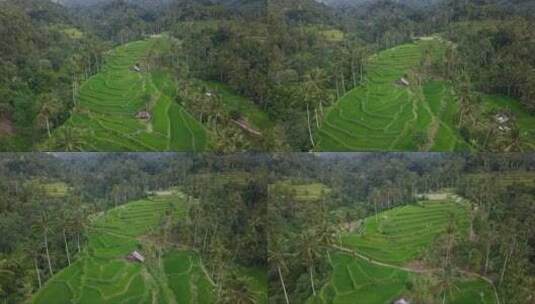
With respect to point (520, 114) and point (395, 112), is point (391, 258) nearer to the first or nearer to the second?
point (395, 112)

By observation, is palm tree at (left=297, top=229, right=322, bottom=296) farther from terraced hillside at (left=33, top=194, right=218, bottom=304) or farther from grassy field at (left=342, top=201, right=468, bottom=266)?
terraced hillside at (left=33, top=194, right=218, bottom=304)

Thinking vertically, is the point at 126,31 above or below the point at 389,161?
above

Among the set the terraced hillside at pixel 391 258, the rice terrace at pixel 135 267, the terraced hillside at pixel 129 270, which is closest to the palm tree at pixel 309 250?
the terraced hillside at pixel 391 258

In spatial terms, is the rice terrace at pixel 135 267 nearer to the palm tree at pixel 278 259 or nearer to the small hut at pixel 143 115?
the palm tree at pixel 278 259

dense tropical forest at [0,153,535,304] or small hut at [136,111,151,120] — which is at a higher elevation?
small hut at [136,111,151,120]

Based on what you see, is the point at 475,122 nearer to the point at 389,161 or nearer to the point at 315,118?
the point at 389,161

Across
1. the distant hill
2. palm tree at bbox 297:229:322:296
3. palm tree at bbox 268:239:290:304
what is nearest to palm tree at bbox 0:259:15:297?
palm tree at bbox 268:239:290:304

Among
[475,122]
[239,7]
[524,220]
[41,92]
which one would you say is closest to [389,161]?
[475,122]
